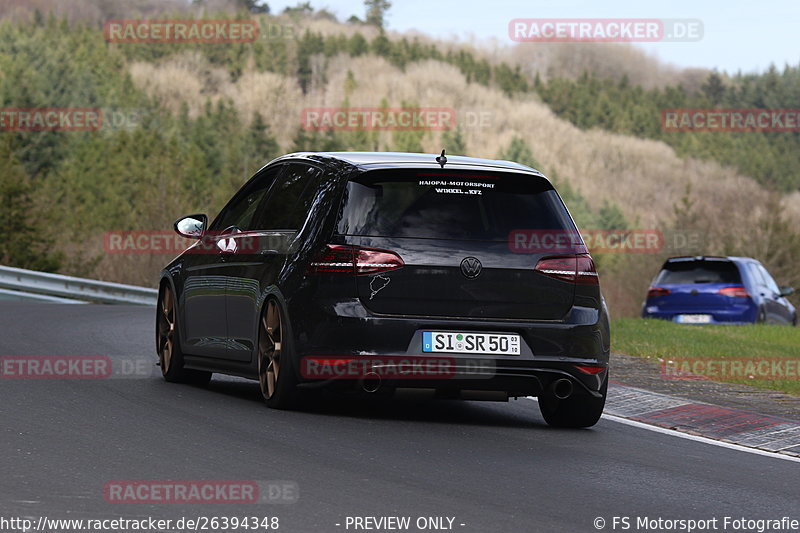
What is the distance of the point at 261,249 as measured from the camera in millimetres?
9898

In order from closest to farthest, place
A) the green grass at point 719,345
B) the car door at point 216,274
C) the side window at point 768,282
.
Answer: the car door at point 216,274 < the green grass at point 719,345 < the side window at point 768,282

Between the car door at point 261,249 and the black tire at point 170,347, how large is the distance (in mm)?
1042

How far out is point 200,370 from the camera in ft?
35.7

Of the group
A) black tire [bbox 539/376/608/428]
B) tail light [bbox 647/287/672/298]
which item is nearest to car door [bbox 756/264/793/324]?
tail light [bbox 647/287/672/298]

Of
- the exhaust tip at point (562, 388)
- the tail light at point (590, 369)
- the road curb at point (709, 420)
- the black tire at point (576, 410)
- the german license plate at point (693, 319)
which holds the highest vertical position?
the tail light at point (590, 369)

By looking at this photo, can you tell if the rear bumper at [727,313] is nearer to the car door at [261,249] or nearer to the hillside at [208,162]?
the car door at [261,249]

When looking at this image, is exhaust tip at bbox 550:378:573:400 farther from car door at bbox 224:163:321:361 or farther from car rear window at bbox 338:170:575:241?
car door at bbox 224:163:321:361

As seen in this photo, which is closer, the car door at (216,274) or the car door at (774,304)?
the car door at (216,274)

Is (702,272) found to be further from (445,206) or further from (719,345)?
(445,206)

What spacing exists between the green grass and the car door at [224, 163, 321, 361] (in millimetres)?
5019

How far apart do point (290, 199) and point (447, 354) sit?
1896mm

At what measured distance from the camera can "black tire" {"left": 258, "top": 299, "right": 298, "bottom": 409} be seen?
29.9 feet

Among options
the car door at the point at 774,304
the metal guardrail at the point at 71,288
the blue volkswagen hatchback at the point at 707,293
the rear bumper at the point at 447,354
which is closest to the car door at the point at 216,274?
the rear bumper at the point at 447,354

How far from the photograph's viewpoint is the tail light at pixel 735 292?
23.6 meters
